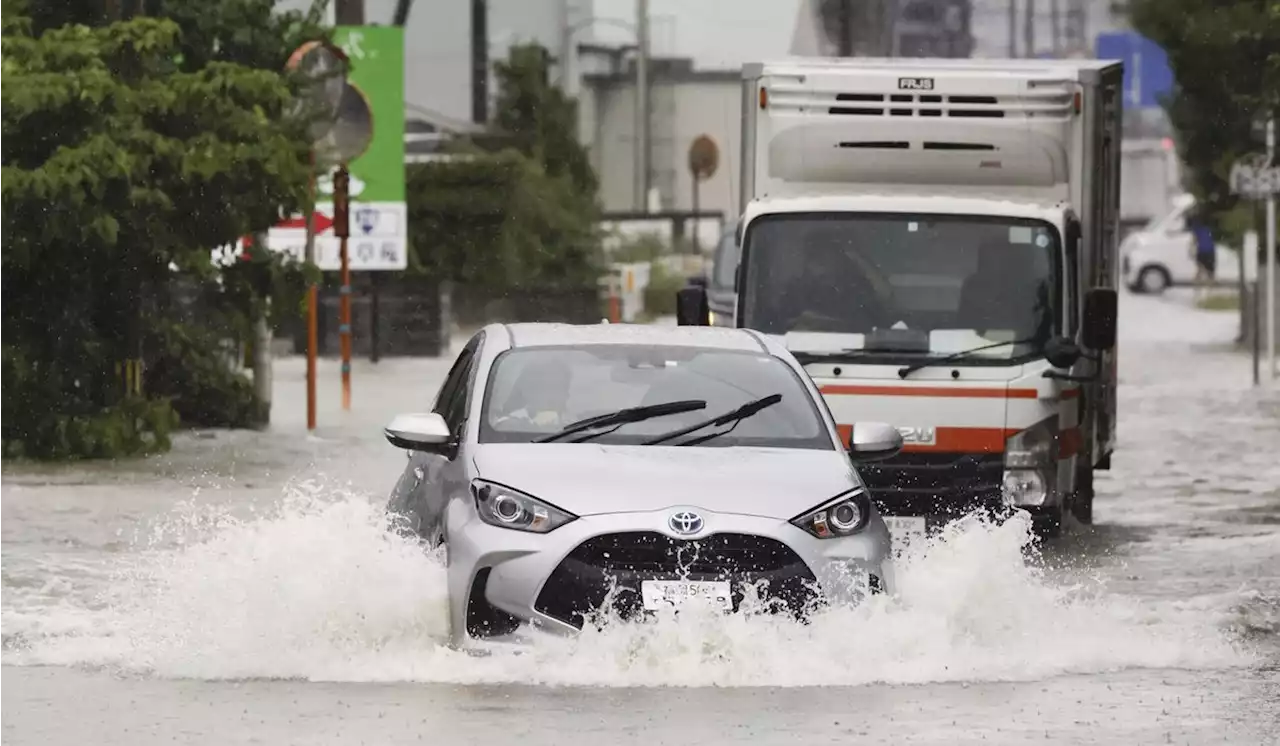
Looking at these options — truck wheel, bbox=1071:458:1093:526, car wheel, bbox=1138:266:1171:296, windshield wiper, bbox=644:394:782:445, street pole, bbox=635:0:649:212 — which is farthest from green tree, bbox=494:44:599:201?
windshield wiper, bbox=644:394:782:445

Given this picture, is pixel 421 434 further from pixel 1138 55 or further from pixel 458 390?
pixel 1138 55

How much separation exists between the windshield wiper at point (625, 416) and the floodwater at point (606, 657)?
0.76 m

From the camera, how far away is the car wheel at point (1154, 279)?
229 ft

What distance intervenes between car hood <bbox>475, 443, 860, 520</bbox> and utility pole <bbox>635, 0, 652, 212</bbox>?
189ft

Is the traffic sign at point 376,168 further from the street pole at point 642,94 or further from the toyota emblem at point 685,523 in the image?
the street pole at point 642,94

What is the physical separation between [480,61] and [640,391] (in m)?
47.3

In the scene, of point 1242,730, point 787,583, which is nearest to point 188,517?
point 787,583

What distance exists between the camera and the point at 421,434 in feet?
37.1

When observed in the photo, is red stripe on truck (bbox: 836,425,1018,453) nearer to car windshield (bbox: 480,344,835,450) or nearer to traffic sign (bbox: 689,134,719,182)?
car windshield (bbox: 480,344,835,450)

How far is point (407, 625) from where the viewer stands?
11141mm

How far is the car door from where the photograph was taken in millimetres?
11344

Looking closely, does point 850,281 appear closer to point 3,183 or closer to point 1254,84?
point 3,183

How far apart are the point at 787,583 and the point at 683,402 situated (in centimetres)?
136

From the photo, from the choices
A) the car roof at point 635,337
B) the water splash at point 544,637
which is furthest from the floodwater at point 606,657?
the car roof at point 635,337
